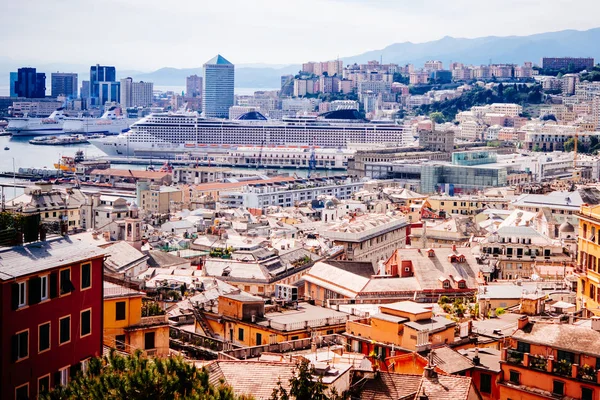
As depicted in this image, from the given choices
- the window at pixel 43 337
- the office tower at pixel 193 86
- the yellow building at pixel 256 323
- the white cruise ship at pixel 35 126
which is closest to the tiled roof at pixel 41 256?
the window at pixel 43 337

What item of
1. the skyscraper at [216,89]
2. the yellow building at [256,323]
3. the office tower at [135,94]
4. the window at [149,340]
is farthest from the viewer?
the office tower at [135,94]

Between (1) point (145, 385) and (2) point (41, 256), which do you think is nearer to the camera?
(1) point (145, 385)

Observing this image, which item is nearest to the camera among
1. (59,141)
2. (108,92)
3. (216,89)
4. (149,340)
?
(149,340)

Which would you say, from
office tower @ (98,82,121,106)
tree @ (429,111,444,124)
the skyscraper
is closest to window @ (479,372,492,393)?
tree @ (429,111,444,124)

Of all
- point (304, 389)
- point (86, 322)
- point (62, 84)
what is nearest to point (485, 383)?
point (304, 389)

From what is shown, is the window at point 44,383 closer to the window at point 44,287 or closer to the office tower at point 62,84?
the window at point 44,287

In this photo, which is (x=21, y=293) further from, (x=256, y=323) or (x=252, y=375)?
(x=256, y=323)

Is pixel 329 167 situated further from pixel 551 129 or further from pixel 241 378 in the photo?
pixel 241 378
